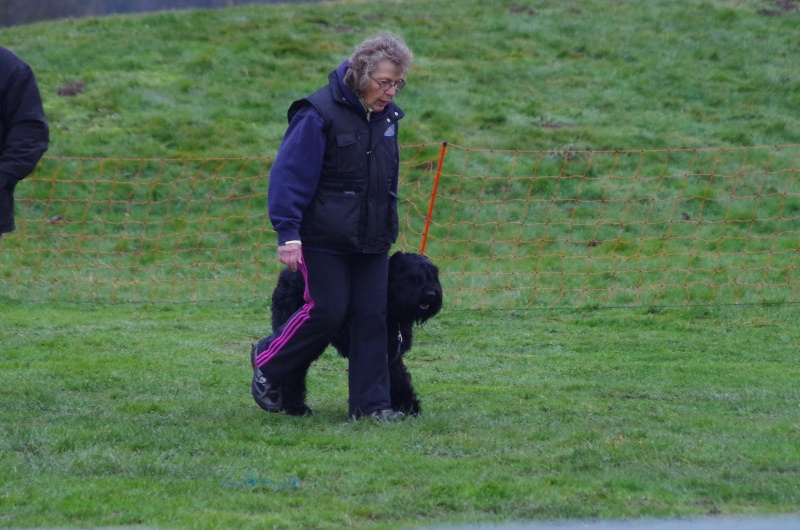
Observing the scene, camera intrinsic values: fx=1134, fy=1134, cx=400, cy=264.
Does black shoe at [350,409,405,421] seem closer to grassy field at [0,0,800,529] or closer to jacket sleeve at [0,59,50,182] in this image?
grassy field at [0,0,800,529]

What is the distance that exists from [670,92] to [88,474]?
13039 millimetres

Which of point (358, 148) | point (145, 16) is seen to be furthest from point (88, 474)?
point (145, 16)

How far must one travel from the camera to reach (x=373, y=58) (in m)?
5.21

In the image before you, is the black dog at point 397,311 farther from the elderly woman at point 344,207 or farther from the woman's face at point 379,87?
the woman's face at point 379,87

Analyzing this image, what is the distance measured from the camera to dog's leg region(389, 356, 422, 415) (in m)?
5.87

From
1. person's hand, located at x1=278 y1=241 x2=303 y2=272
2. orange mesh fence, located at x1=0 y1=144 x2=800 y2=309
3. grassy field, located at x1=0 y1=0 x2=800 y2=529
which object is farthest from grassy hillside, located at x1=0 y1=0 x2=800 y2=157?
person's hand, located at x1=278 y1=241 x2=303 y2=272

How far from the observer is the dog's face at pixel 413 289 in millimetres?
5617

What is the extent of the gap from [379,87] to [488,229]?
710 centimetres

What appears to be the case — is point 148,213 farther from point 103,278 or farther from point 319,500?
point 319,500

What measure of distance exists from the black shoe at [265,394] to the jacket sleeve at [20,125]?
152 cm

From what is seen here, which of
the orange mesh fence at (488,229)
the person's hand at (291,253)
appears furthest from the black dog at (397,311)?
the orange mesh fence at (488,229)

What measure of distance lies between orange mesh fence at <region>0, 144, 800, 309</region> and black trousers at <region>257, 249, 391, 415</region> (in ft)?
14.0

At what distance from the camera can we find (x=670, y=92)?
1609 cm

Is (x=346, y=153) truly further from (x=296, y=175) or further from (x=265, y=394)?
(x=265, y=394)
